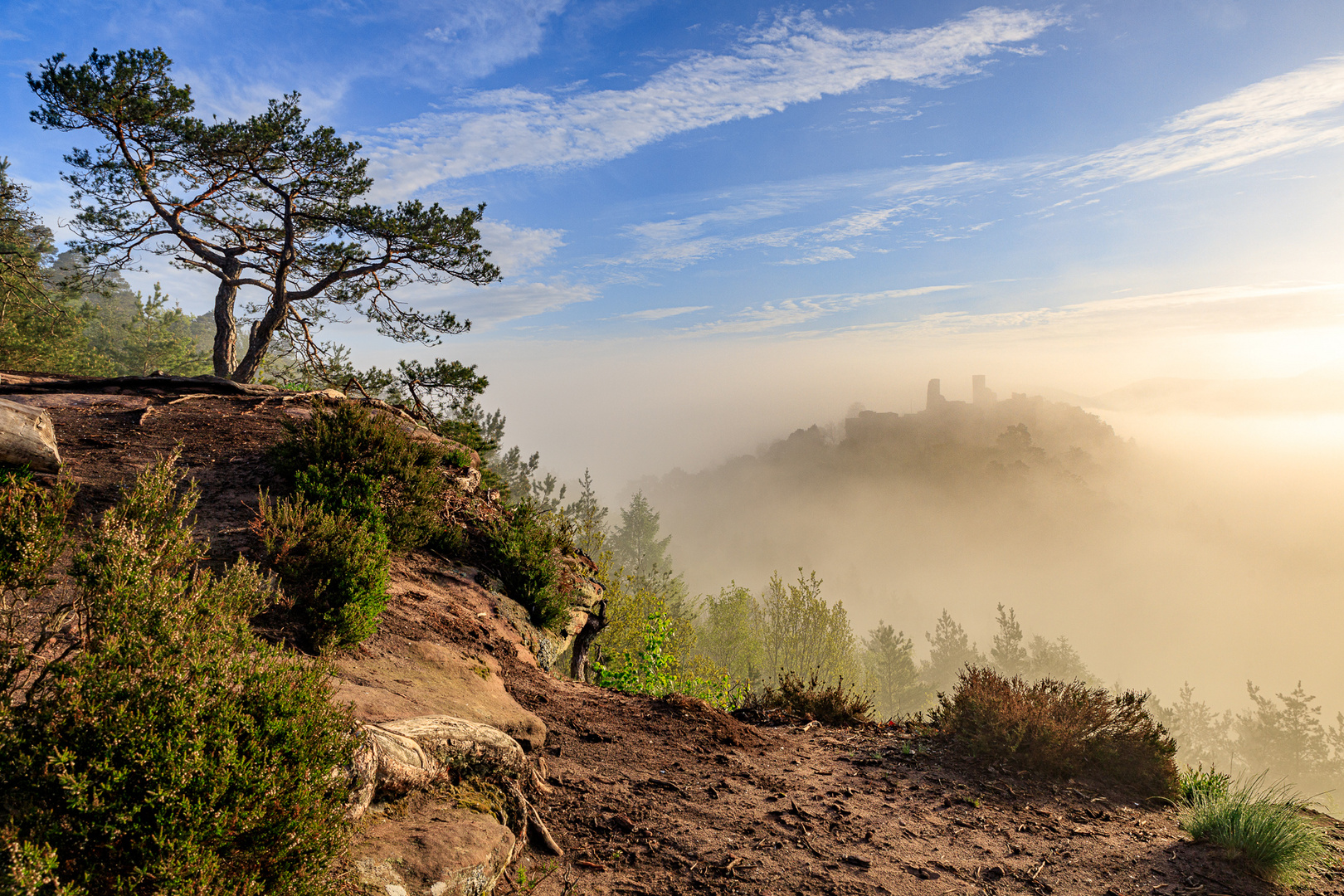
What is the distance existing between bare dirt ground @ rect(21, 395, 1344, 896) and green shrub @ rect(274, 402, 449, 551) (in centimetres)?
46

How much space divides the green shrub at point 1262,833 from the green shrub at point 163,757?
6403 mm

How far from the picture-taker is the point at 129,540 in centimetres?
311

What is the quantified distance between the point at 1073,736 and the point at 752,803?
377 cm

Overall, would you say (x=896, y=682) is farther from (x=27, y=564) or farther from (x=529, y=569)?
(x=27, y=564)

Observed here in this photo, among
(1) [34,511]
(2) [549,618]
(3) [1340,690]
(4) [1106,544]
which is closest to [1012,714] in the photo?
(2) [549,618]

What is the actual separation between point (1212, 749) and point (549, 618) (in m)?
111

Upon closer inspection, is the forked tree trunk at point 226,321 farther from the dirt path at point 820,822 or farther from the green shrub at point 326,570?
the dirt path at point 820,822

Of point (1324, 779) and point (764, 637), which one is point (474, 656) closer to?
point (764, 637)

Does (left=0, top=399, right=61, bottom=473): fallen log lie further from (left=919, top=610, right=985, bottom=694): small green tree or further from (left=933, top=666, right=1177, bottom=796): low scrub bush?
(left=919, top=610, right=985, bottom=694): small green tree

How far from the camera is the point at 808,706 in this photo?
8156mm

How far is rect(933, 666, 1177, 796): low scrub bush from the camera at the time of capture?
636cm

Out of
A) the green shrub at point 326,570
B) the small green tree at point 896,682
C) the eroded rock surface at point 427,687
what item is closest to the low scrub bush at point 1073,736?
the eroded rock surface at point 427,687

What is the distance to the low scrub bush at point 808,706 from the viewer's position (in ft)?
26.0

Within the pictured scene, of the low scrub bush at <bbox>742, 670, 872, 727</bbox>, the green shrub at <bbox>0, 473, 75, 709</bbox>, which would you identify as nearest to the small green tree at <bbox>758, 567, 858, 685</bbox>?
the low scrub bush at <bbox>742, 670, 872, 727</bbox>
